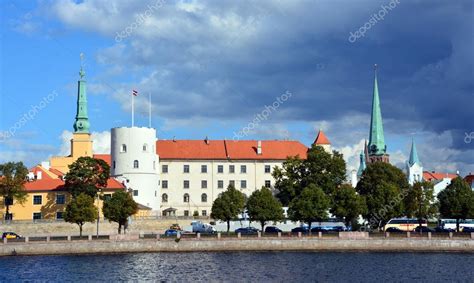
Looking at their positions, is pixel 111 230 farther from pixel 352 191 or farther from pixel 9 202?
pixel 352 191

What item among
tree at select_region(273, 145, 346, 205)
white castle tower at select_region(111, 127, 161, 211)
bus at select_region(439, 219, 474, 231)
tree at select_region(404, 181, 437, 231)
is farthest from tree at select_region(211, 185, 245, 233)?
bus at select_region(439, 219, 474, 231)

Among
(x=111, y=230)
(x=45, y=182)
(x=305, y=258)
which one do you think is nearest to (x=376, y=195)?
(x=305, y=258)

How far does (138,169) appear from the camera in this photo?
378 feet

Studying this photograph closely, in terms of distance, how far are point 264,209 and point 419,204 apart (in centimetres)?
2785

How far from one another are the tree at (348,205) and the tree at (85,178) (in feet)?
108

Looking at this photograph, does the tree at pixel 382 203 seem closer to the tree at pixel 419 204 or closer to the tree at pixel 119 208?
the tree at pixel 419 204

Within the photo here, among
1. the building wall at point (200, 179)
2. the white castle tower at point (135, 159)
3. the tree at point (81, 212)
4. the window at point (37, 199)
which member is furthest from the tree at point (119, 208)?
the building wall at point (200, 179)

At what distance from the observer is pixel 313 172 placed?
109m

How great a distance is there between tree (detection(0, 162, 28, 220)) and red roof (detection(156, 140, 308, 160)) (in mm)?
32173

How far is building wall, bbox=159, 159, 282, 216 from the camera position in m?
126

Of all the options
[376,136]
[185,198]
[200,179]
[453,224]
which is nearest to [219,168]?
[200,179]

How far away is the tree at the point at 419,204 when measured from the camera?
105 metres

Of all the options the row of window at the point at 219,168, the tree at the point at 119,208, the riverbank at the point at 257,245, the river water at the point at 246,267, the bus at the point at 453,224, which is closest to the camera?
the river water at the point at 246,267

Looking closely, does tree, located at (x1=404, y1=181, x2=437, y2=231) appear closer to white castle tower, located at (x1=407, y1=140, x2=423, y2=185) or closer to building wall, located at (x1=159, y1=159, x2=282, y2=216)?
building wall, located at (x1=159, y1=159, x2=282, y2=216)
